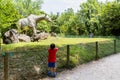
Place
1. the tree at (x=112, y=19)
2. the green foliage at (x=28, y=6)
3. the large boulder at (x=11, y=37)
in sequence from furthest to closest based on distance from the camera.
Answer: the green foliage at (x=28, y=6), the tree at (x=112, y=19), the large boulder at (x=11, y=37)

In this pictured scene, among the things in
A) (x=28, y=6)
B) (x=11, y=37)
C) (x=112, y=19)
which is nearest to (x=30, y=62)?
(x=11, y=37)

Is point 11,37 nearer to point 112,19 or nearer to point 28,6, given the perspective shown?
point 112,19

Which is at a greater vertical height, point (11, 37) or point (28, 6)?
point (28, 6)

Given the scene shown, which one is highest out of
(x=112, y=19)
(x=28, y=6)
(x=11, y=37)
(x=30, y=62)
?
(x=28, y=6)

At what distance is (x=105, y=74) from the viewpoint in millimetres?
9062

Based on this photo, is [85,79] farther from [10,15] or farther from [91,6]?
[91,6]

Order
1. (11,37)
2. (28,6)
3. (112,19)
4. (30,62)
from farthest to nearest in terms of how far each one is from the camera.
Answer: (28,6) < (112,19) < (11,37) < (30,62)

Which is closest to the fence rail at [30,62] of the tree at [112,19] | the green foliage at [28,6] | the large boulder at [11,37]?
the large boulder at [11,37]

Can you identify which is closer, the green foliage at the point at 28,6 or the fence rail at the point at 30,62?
the fence rail at the point at 30,62

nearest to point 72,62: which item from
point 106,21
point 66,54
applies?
point 66,54

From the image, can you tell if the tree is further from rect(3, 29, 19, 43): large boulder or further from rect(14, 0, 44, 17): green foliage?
rect(3, 29, 19, 43): large boulder

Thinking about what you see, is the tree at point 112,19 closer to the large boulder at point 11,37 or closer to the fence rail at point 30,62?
the large boulder at point 11,37

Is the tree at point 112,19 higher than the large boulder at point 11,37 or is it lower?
higher

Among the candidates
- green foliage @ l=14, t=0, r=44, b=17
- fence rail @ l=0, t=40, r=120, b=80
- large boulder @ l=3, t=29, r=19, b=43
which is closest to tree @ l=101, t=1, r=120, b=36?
green foliage @ l=14, t=0, r=44, b=17
